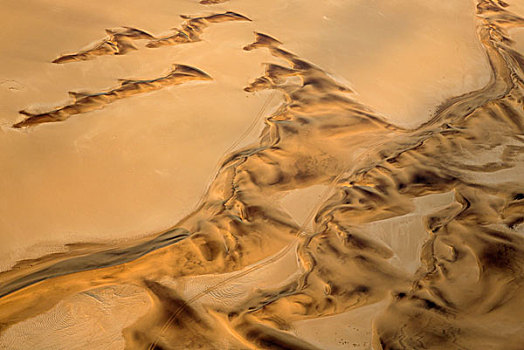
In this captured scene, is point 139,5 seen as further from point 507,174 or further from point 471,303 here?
point 471,303

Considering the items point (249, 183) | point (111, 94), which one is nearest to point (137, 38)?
point (111, 94)

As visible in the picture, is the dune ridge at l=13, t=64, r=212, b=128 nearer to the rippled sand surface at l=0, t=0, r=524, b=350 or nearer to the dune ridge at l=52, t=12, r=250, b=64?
the rippled sand surface at l=0, t=0, r=524, b=350

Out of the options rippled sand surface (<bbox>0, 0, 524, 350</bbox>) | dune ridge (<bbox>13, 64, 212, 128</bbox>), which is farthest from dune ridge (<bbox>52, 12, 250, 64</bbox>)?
dune ridge (<bbox>13, 64, 212, 128</bbox>)

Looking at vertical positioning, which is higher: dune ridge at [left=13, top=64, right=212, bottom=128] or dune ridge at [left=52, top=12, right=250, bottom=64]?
dune ridge at [left=52, top=12, right=250, bottom=64]

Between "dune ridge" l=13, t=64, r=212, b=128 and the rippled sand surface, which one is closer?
the rippled sand surface

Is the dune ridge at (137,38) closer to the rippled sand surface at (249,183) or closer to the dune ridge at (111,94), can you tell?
the rippled sand surface at (249,183)

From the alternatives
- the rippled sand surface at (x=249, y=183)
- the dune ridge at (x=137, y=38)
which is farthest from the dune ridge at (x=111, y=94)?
the dune ridge at (x=137, y=38)

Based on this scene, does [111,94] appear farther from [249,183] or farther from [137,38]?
[249,183]

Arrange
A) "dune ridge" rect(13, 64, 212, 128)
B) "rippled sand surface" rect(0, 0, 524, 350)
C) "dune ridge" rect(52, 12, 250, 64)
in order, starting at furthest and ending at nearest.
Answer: "dune ridge" rect(52, 12, 250, 64) < "dune ridge" rect(13, 64, 212, 128) < "rippled sand surface" rect(0, 0, 524, 350)

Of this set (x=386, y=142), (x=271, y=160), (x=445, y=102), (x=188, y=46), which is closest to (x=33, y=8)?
(x=188, y=46)
